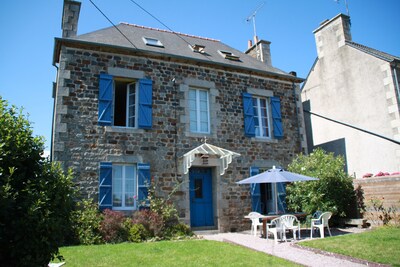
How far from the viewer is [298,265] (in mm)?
5645

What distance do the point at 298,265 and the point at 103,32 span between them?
375 inches

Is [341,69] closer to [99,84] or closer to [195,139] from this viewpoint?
[195,139]

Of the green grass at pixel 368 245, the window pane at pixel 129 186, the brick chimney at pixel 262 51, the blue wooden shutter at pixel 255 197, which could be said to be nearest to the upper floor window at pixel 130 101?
the window pane at pixel 129 186

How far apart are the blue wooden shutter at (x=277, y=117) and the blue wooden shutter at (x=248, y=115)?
936mm

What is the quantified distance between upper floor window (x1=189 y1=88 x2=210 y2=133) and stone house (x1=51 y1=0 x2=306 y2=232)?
0.12 ft

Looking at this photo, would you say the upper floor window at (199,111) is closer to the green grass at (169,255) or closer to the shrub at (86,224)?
the shrub at (86,224)

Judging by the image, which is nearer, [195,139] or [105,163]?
[105,163]

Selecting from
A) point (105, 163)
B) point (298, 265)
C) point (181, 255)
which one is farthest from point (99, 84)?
point (298, 265)

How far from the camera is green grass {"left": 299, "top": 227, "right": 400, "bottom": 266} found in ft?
19.1

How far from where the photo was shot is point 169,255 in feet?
21.2

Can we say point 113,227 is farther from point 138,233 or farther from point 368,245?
point 368,245

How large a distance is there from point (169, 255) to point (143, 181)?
11.7 feet

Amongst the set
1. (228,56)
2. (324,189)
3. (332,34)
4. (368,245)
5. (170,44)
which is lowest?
(368,245)

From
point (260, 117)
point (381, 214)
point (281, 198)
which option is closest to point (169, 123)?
point (260, 117)
